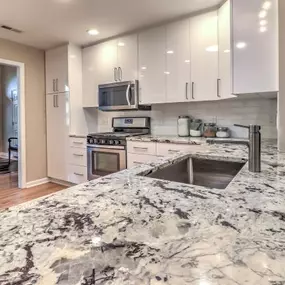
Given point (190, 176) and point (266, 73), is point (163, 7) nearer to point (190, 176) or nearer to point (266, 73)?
point (266, 73)

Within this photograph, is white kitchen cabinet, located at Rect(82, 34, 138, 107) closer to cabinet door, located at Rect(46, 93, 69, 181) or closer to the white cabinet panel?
the white cabinet panel

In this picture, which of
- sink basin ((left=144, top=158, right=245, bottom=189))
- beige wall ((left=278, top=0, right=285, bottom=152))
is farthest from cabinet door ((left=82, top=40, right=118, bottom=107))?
sink basin ((left=144, top=158, right=245, bottom=189))

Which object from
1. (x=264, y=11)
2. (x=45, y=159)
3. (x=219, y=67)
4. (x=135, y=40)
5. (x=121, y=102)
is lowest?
(x=45, y=159)

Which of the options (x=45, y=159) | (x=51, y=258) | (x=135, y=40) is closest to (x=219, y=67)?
(x=135, y=40)

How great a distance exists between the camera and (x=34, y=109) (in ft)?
13.1

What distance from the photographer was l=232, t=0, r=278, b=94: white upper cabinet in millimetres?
1863

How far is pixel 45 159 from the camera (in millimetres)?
4168

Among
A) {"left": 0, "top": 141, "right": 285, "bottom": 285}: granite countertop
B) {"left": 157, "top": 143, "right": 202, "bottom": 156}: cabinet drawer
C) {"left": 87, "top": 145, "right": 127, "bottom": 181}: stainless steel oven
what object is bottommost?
{"left": 87, "top": 145, "right": 127, "bottom": 181}: stainless steel oven

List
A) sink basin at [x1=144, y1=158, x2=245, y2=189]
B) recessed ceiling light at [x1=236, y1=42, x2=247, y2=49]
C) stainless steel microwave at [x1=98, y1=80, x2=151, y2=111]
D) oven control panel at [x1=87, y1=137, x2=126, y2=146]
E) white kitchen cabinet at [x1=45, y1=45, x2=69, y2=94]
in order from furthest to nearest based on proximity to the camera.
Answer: white kitchen cabinet at [x1=45, y1=45, x2=69, y2=94]
stainless steel microwave at [x1=98, y1=80, x2=151, y2=111]
oven control panel at [x1=87, y1=137, x2=126, y2=146]
recessed ceiling light at [x1=236, y1=42, x2=247, y2=49]
sink basin at [x1=144, y1=158, x2=245, y2=189]

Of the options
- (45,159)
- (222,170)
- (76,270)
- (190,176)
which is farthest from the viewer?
(45,159)

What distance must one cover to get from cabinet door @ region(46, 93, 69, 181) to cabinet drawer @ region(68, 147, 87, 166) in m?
0.13

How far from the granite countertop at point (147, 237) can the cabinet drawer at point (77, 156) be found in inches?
112

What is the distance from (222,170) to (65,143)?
295 cm

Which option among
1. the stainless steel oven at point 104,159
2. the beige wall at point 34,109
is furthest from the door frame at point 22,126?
the stainless steel oven at point 104,159
